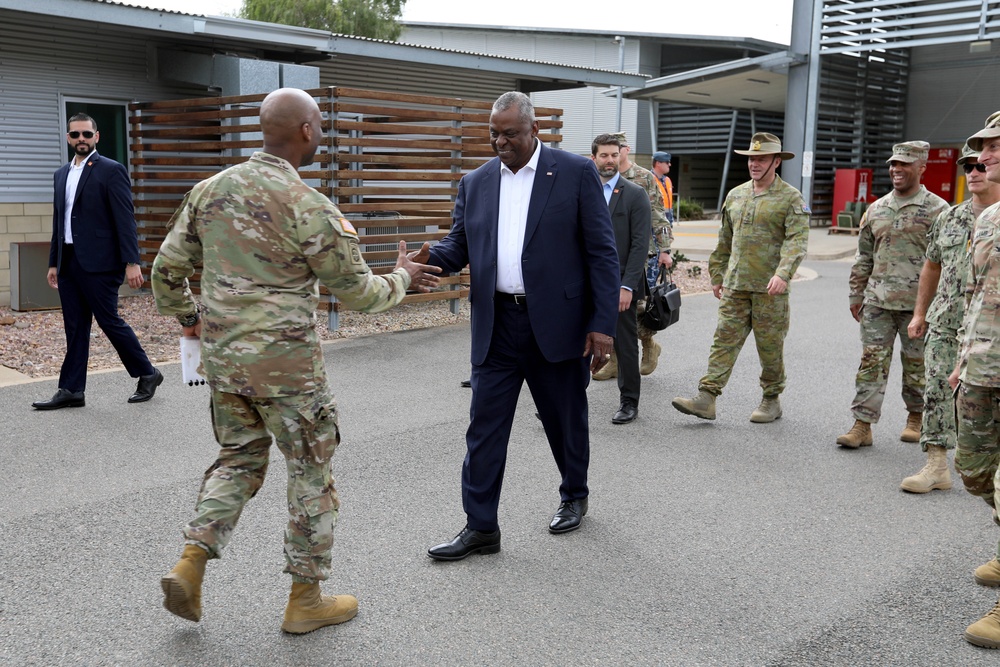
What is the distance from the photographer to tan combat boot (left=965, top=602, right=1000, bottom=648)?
12.2 feet

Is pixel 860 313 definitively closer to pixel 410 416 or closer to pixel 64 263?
pixel 410 416

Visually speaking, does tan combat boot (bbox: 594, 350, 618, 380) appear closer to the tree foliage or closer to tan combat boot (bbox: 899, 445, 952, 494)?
tan combat boot (bbox: 899, 445, 952, 494)

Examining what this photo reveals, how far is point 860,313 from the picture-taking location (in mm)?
6629

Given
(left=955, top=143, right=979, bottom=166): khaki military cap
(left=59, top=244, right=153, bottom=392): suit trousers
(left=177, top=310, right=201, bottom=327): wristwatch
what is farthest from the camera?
(left=59, top=244, right=153, bottom=392): suit trousers

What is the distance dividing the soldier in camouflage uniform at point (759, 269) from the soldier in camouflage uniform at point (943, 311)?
1292mm

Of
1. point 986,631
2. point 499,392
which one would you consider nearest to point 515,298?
point 499,392

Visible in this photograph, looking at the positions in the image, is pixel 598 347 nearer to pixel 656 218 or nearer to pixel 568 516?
pixel 568 516

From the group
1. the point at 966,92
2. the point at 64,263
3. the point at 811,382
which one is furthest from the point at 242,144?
the point at 966,92

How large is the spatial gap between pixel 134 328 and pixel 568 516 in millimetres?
7207

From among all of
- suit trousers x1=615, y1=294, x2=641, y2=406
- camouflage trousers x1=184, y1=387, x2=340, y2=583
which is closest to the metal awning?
suit trousers x1=615, y1=294, x2=641, y2=406

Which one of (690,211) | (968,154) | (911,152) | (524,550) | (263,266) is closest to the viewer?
(263,266)

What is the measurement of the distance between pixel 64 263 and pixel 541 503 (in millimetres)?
4219

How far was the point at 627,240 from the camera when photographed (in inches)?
280

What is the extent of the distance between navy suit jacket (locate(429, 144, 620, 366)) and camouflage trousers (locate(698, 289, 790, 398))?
2.63 meters
